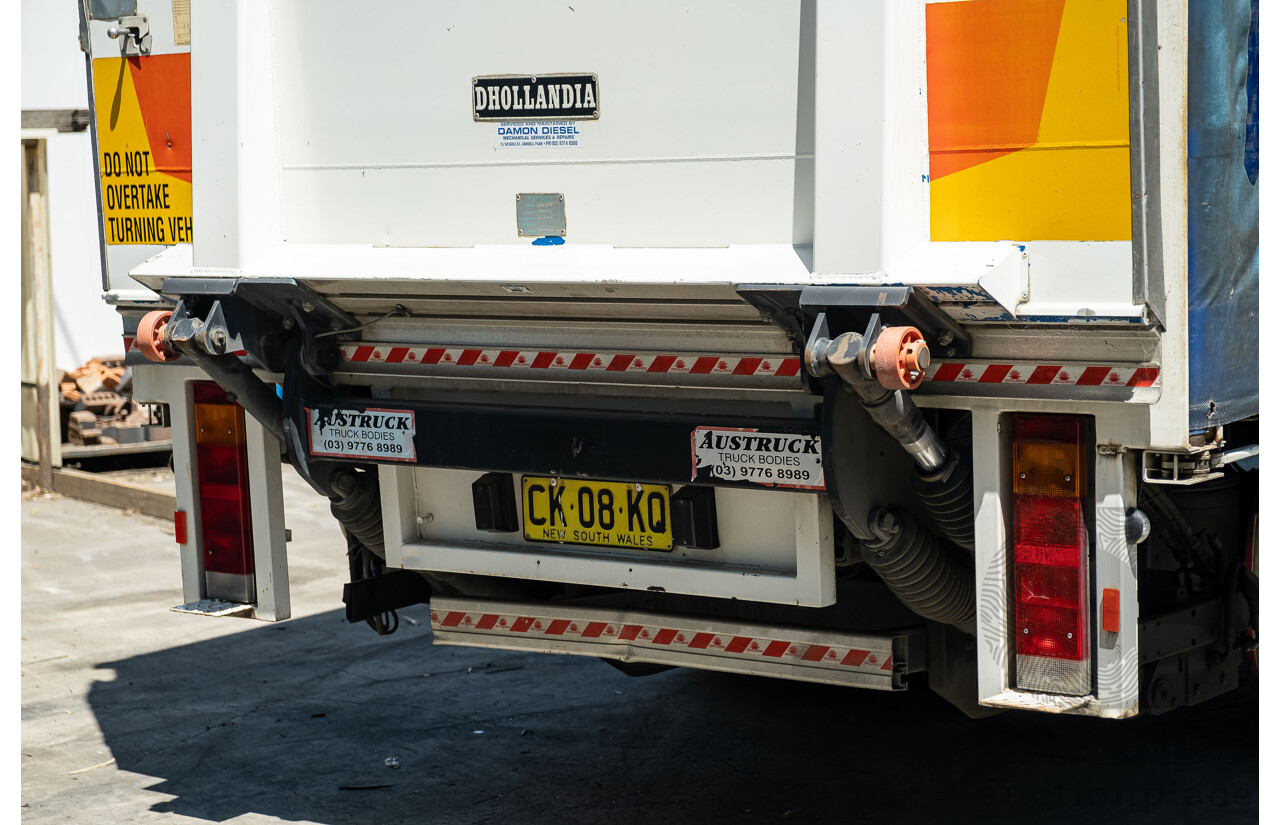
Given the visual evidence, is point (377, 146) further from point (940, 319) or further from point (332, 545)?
point (332, 545)

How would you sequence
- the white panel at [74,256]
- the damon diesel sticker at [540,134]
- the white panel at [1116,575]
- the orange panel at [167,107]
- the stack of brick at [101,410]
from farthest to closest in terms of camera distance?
the white panel at [74,256], the stack of brick at [101,410], the orange panel at [167,107], the damon diesel sticker at [540,134], the white panel at [1116,575]

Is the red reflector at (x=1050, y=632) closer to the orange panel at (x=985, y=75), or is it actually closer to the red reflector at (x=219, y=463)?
the orange panel at (x=985, y=75)

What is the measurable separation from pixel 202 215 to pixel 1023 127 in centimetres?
234

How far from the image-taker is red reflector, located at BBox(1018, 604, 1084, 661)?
3750 millimetres

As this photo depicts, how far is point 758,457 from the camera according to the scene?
12.9ft

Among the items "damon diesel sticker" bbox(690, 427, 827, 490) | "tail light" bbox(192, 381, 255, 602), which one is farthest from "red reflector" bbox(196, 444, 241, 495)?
"damon diesel sticker" bbox(690, 427, 827, 490)

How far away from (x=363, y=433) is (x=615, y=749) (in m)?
1.75

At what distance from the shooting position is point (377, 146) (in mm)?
4301

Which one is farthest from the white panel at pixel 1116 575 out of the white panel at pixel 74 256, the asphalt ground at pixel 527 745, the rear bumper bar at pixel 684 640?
the white panel at pixel 74 256

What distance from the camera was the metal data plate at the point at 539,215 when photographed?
408 centimetres

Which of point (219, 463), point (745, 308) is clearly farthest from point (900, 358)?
point (219, 463)

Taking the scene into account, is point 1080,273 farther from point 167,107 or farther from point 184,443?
point 184,443

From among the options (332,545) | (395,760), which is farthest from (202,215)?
(332,545)

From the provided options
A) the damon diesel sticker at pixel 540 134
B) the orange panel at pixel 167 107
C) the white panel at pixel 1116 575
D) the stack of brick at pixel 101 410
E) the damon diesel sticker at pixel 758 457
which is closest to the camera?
the white panel at pixel 1116 575
